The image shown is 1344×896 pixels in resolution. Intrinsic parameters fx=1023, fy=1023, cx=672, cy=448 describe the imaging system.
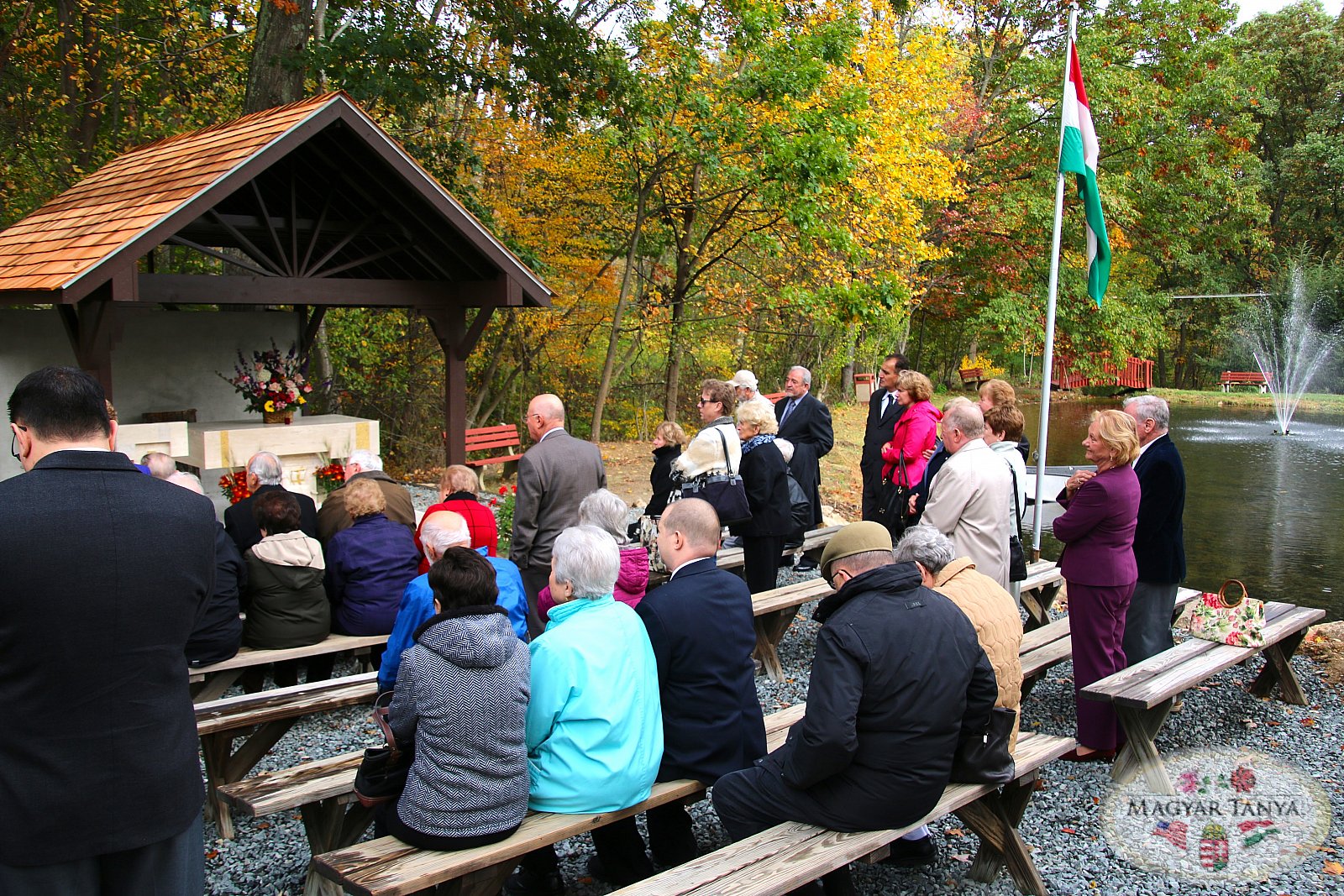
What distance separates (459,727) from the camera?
3.05m

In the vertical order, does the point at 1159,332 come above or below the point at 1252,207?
below

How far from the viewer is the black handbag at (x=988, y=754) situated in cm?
355

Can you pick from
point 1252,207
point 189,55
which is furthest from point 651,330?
point 1252,207

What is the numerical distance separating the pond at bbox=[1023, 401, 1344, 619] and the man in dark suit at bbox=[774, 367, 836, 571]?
5137 mm

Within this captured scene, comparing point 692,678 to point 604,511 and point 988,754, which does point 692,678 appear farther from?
point 604,511

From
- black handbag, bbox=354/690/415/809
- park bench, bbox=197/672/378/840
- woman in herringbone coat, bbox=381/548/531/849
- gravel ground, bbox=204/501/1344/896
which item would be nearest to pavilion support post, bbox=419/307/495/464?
gravel ground, bbox=204/501/1344/896

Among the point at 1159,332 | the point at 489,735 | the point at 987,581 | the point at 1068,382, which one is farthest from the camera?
the point at 1068,382

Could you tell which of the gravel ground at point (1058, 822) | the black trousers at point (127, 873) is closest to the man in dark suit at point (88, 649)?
the black trousers at point (127, 873)

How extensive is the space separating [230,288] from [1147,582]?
618 cm

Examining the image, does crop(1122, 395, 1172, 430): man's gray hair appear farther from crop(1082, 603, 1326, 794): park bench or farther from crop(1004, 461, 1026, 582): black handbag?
crop(1082, 603, 1326, 794): park bench

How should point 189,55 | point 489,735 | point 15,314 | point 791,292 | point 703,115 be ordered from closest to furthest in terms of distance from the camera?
1. point 489,735
2. point 15,314
3. point 703,115
4. point 791,292
5. point 189,55

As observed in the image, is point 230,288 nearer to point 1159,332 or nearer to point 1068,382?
point 1159,332

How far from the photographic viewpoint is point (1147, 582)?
5.48 metres

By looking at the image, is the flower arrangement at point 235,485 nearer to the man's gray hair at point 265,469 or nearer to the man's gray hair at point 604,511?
the man's gray hair at point 265,469
